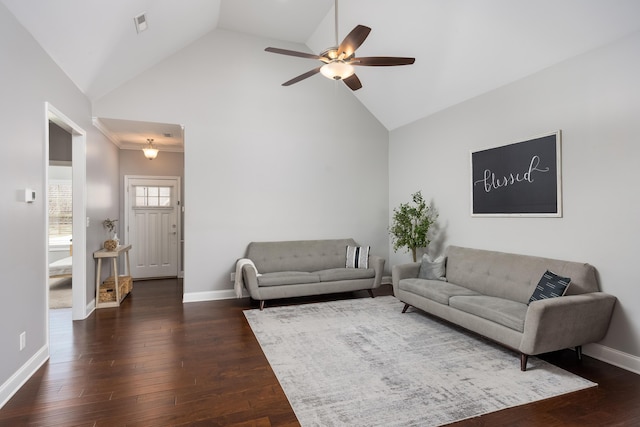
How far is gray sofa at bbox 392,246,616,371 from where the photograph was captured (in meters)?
2.92

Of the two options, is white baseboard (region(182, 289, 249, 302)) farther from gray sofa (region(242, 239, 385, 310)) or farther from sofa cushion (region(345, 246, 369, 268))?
sofa cushion (region(345, 246, 369, 268))

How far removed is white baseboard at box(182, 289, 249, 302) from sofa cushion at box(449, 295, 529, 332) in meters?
3.03

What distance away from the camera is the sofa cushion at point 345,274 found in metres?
5.21

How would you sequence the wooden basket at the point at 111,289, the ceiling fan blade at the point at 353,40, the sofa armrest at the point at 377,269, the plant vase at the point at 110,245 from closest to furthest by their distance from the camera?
the ceiling fan blade at the point at 353,40 < the wooden basket at the point at 111,289 < the plant vase at the point at 110,245 < the sofa armrest at the point at 377,269

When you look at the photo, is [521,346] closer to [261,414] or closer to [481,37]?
[261,414]

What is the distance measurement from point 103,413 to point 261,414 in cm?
105

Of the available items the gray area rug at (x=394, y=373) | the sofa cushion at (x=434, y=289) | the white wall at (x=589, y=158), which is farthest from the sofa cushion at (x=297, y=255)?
the white wall at (x=589, y=158)

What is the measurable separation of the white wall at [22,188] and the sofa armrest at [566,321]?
12.9 ft

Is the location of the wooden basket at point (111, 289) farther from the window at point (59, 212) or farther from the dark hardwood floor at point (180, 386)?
the window at point (59, 212)

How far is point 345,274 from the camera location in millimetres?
5285

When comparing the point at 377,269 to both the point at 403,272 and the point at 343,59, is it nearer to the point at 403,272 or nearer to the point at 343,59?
the point at 403,272

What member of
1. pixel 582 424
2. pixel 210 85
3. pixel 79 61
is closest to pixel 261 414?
pixel 582 424

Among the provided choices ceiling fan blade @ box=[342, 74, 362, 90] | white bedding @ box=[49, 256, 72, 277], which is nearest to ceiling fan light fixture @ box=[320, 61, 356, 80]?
ceiling fan blade @ box=[342, 74, 362, 90]

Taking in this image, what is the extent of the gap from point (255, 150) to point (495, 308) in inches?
159
